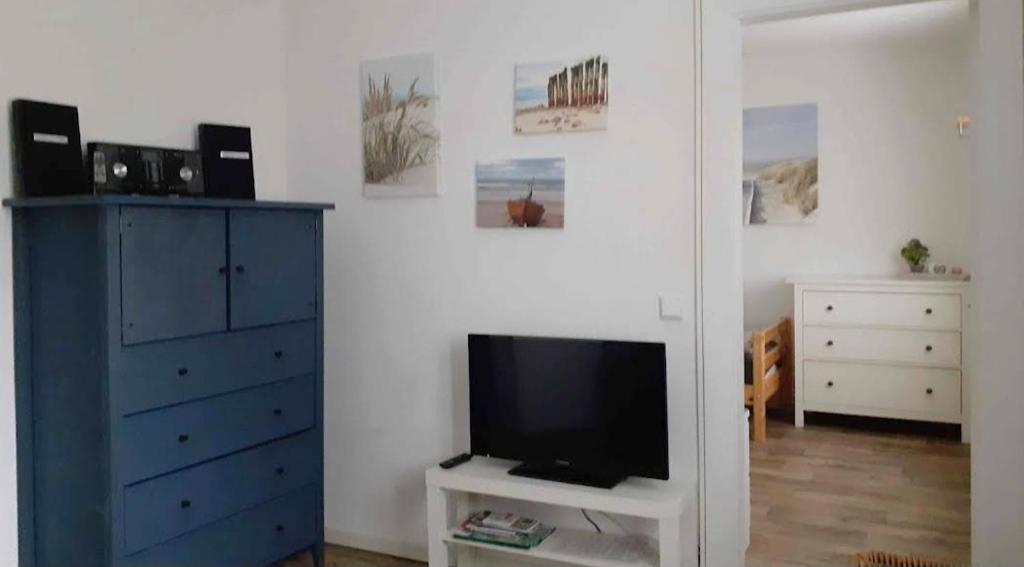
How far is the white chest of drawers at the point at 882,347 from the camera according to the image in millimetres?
5086

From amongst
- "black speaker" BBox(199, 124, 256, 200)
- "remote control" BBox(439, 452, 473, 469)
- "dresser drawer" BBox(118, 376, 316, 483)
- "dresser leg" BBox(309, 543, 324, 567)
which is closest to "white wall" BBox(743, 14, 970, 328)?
"black speaker" BBox(199, 124, 256, 200)

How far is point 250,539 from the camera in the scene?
9.80 feet

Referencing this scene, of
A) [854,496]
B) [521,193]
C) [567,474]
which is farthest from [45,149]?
[854,496]

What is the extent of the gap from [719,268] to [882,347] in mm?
2917

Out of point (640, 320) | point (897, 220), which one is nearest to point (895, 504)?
point (640, 320)

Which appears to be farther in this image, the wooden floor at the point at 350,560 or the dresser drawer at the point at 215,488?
the wooden floor at the point at 350,560

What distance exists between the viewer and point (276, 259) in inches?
119

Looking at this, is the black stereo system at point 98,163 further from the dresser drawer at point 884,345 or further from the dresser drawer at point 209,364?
the dresser drawer at point 884,345

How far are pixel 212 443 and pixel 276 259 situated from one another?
0.68 metres

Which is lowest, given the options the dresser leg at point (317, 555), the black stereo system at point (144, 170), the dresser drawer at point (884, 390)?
the dresser leg at point (317, 555)

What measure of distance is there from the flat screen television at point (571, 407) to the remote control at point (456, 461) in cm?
5

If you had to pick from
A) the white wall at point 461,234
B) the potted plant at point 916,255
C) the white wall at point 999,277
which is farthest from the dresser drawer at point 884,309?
the white wall at point 461,234

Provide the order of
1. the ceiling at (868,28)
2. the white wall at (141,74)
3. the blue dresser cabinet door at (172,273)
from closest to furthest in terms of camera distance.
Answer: the blue dresser cabinet door at (172,273), the white wall at (141,74), the ceiling at (868,28)

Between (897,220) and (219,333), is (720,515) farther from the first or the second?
(897,220)
